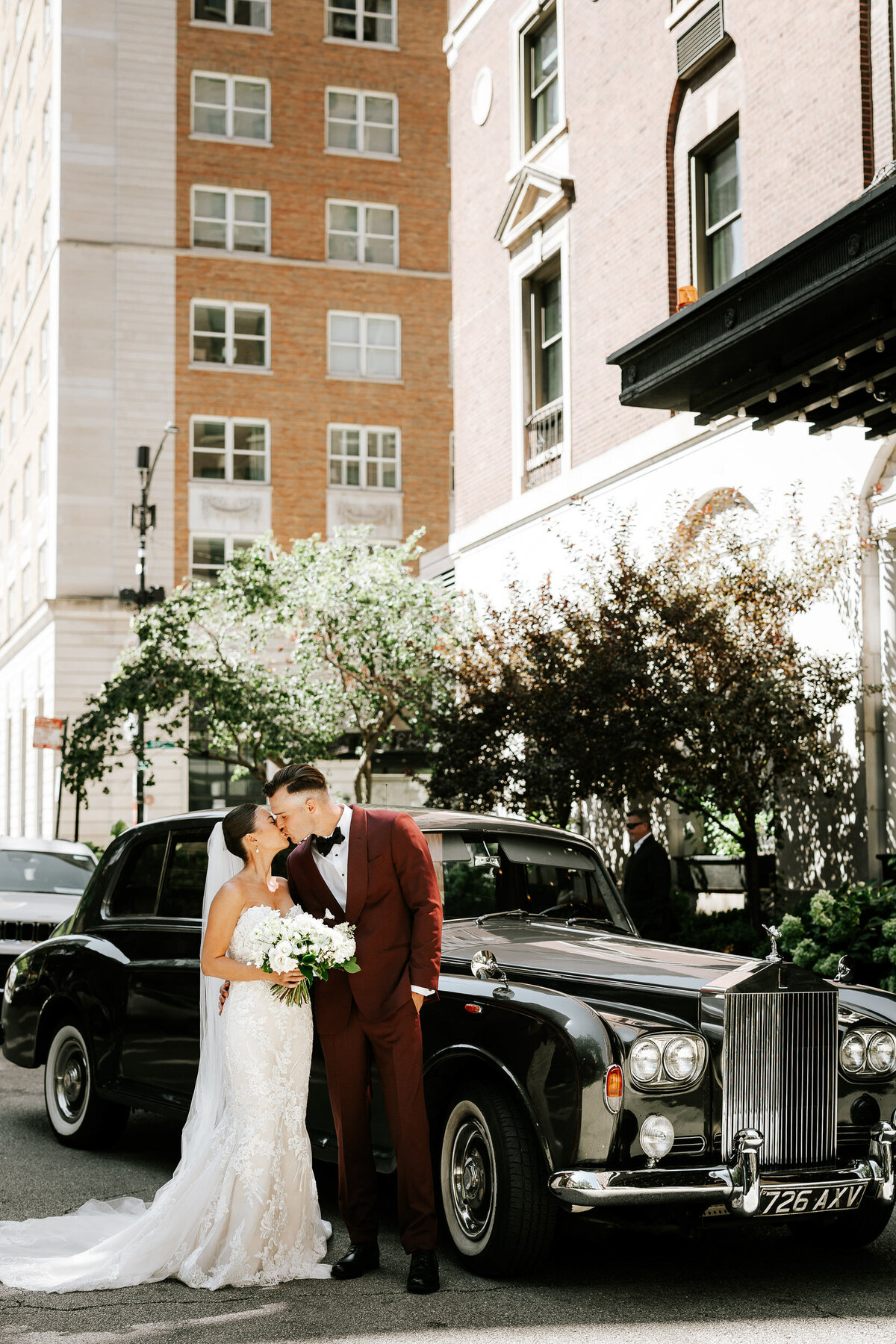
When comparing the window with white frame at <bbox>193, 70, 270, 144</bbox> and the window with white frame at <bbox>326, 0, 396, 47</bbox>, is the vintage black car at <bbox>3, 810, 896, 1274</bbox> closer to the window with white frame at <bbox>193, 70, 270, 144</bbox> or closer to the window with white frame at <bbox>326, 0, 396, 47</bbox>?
the window with white frame at <bbox>193, 70, 270, 144</bbox>

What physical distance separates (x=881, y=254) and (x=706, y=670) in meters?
5.45

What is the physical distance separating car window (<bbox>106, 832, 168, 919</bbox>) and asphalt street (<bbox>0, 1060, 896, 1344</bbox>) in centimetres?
193

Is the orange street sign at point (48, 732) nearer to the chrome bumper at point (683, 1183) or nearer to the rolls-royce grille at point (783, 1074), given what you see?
the rolls-royce grille at point (783, 1074)

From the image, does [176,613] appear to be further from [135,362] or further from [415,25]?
[415,25]

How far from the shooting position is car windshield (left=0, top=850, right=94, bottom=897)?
14383 millimetres

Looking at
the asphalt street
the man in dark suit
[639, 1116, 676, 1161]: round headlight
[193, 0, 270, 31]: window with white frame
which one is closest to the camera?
the asphalt street

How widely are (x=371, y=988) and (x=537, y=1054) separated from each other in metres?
0.72

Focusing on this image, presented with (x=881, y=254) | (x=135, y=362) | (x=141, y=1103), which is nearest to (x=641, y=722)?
(x=881, y=254)

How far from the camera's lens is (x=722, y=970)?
5.99m

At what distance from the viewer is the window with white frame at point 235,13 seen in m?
40.4

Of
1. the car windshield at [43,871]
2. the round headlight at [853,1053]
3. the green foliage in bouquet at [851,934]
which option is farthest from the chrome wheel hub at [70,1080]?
the car windshield at [43,871]

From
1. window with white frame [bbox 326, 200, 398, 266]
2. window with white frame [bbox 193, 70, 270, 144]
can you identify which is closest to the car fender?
window with white frame [bbox 326, 200, 398, 266]

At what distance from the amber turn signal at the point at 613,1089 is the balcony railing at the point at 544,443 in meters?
15.2

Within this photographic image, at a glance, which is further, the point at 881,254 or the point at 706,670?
the point at 706,670
